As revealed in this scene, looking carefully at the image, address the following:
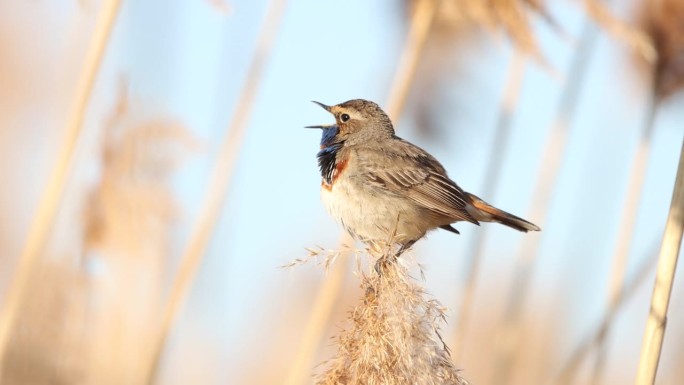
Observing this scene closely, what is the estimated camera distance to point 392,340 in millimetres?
2633

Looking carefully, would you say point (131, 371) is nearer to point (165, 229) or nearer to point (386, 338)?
point (165, 229)

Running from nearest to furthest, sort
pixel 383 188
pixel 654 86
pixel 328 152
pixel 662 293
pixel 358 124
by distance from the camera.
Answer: pixel 662 293 < pixel 383 188 < pixel 328 152 < pixel 358 124 < pixel 654 86

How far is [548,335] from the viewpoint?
24.7 ft

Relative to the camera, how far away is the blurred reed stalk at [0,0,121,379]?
3541 mm

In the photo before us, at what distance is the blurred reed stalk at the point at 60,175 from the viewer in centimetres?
354

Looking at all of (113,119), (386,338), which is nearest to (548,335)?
(113,119)

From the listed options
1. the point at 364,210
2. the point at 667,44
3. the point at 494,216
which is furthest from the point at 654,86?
the point at 364,210

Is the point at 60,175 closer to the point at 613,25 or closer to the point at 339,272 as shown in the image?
the point at 339,272

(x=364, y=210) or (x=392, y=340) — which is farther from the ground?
(x=364, y=210)

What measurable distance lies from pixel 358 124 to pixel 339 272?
77 cm

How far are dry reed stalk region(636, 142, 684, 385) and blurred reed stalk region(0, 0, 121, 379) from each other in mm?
2209

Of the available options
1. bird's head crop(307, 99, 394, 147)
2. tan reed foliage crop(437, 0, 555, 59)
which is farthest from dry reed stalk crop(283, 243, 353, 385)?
tan reed foliage crop(437, 0, 555, 59)

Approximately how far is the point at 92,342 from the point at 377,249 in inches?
102

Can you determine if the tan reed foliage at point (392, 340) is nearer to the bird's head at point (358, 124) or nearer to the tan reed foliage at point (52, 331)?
the bird's head at point (358, 124)
